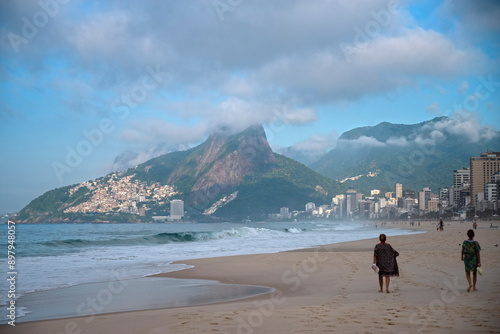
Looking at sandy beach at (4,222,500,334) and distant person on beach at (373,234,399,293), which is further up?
distant person on beach at (373,234,399,293)

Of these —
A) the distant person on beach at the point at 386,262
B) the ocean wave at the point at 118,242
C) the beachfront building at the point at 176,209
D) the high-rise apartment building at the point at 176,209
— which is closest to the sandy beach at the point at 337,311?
the distant person on beach at the point at 386,262

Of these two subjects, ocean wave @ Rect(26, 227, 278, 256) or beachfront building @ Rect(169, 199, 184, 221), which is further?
beachfront building @ Rect(169, 199, 184, 221)

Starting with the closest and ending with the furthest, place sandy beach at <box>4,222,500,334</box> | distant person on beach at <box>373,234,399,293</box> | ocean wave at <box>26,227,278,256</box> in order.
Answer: sandy beach at <box>4,222,500,334</box>
distant person on beach at <box>373,234,399,293</box>
ocean wave at <box>26,227,278,256</box>

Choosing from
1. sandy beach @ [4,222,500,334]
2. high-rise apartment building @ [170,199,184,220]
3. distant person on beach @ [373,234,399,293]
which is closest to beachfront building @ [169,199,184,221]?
high-rise apartment building @ [170,199,184,220]

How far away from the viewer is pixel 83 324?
8484mm

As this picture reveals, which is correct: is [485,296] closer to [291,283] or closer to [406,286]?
[406,286]

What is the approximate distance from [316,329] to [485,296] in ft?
17.9

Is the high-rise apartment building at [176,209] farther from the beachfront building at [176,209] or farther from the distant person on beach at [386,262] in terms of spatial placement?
the distant person on beach at [386,262]

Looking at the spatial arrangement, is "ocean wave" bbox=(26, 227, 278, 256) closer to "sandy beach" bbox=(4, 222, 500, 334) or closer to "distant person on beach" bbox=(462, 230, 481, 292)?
"sandy beach" bbox=(4, 222, 500, 334)

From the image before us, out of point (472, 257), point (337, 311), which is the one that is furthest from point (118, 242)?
point (337, 311)

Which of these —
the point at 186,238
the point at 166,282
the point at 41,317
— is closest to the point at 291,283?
the point at 166,282

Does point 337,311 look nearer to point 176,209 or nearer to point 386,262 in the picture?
point 386,262

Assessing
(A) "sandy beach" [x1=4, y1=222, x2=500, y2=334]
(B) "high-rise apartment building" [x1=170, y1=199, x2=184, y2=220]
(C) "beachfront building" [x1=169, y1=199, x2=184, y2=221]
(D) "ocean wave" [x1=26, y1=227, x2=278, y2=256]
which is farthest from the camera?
(B) "high-rise apartment building" [x1=170, y1=199, x2=184, y2=220]

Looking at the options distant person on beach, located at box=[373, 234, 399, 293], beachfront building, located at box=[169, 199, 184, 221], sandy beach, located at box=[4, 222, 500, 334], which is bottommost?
beachfront building, located at box=[169, 199, 184, 221]
